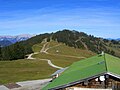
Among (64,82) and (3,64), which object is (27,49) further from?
(64,82)

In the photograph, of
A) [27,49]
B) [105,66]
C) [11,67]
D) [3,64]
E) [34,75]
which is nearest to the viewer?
[105,66]

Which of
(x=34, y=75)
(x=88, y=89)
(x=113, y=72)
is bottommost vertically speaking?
(x=34, y=75)

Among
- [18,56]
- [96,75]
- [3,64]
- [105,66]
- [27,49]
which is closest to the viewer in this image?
[96,75]

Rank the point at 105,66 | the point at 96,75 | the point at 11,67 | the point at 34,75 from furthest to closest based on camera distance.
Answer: the point at 11,67, the point at 34,75, the point at 105,66, the point at 96,75

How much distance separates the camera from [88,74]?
26844 mm

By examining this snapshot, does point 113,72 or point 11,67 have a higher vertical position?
point 113,72

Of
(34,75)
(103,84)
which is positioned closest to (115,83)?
(103,84)

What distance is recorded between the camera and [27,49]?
15338 centimetres

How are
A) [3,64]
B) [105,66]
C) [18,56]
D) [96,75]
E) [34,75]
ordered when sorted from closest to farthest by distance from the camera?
[96,75]
[105,66]
[34,75]
[3,64]
[18,56]

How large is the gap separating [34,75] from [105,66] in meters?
55.1

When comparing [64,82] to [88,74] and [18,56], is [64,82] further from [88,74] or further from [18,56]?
[18,56]

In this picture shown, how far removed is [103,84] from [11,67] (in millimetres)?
75713

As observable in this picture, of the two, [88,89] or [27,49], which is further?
[27,49]

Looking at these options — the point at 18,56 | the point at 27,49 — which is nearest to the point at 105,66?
the point at 18,56
